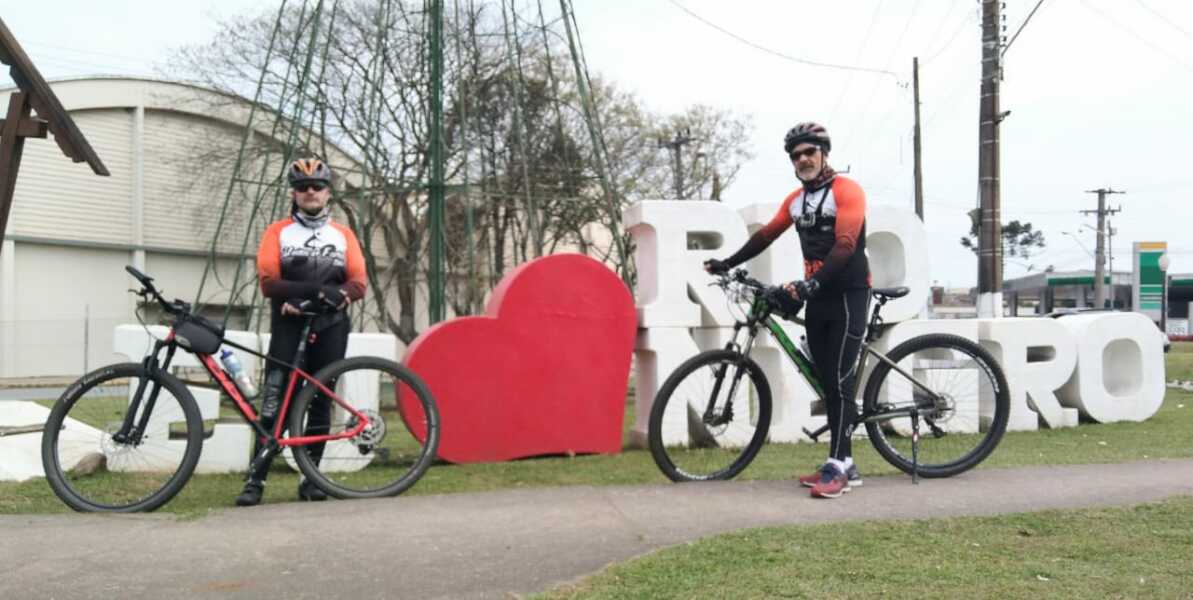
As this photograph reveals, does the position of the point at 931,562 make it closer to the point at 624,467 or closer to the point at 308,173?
the point at 624,467

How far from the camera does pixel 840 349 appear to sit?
4.73 meters

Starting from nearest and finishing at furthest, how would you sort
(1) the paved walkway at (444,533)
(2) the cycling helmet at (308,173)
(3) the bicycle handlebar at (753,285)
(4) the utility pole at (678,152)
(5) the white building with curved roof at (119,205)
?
1. (1) the paved walkway at (444,533)
2. (3) the bicycle handlebar at (753,285)
3. (2) the cycling helmet at (308,173)
4. (5) the white building with curved roof at (119,205)
5. (4) the utility pole at (678,152)

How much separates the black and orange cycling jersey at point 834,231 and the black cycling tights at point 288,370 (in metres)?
2.37

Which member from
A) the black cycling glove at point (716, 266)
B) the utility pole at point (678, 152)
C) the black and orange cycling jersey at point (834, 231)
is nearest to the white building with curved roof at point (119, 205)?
the utility pole at point (678, 152)

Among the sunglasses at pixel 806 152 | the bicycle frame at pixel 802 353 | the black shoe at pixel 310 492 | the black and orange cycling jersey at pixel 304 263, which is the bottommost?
the black shoe at pixel 310 492

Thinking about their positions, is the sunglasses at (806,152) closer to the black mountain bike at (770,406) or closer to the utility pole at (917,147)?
the black mountain bike at (770,406)

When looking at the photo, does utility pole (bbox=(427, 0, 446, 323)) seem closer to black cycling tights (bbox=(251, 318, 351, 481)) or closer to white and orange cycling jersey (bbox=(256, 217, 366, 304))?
white and orange cycling jersey (bbox=(256, 217, 366, 304))

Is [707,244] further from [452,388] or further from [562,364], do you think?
[452,388]

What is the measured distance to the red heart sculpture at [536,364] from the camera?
6.57 m

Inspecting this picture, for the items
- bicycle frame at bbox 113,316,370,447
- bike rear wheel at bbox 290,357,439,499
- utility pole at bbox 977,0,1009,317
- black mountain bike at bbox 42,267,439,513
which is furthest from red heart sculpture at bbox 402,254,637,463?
utility pole at bbox 977,0,1009,317

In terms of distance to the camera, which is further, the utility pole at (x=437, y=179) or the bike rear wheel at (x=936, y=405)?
the utility pole at (x=437, y=179)

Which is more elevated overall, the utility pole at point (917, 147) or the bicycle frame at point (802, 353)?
the utility pole at point (917, 147)

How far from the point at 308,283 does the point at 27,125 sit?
6.04 ft

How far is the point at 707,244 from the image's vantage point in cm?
784
